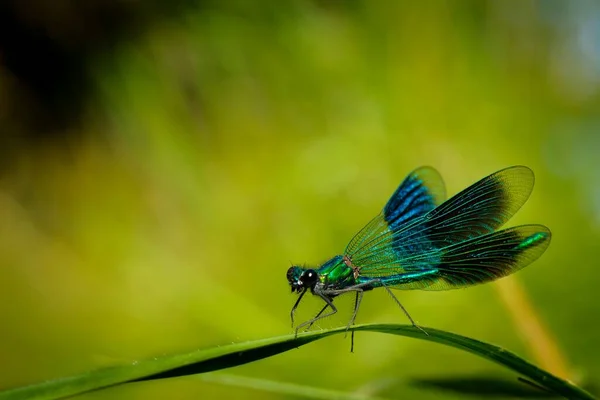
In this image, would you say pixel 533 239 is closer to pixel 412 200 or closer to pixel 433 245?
pixel 433 245

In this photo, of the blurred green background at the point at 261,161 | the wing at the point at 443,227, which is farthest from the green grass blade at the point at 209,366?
the blurred green background at the point at 261,161

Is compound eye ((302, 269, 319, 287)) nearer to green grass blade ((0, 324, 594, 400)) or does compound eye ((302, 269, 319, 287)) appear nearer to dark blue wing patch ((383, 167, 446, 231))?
dark blue wing patch ((383, 167, 446, 231))

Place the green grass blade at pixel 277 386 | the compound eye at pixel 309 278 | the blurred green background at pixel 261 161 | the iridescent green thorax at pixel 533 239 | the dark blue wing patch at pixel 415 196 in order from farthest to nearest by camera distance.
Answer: the blurred green background at pixel 261 161, the dark blue wing patch at pixel 415 196, the compound eye at pixel 309 278, the iridescent green thorax at pixel 533 239, the green grass blade at pixel 277 386

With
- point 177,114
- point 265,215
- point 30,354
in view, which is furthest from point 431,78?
point 30,354

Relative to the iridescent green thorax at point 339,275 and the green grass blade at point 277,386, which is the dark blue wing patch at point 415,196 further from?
the green grass blade at point 277,386

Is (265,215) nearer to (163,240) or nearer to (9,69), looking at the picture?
(163,240)

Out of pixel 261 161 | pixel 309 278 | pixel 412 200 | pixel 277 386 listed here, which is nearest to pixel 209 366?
pixel 277 386
